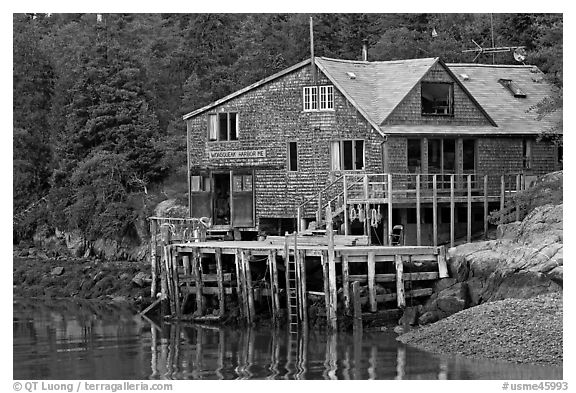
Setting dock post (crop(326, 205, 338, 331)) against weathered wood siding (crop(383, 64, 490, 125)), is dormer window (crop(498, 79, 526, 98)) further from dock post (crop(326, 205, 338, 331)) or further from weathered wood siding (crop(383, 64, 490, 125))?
dock post (crop(326, 205, 338, 331))

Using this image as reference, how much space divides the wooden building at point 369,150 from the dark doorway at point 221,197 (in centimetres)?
5

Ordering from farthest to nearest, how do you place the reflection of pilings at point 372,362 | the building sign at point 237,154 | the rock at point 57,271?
1. the rock at point 57,271
2. the building sign at point 237,154
3. the reflection of pilings at point 372,362

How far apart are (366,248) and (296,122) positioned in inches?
335

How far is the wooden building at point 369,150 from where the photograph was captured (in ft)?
156

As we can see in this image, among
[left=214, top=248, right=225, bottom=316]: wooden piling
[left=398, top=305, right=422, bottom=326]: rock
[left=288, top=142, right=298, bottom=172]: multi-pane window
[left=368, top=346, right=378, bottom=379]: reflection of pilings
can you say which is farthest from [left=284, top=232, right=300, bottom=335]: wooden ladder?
[left=288, top=142, right=298, bottom=172]: multi-pane window

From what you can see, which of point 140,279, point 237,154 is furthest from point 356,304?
point 140,279

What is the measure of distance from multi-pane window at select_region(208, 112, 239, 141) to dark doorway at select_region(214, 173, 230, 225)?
A: 59.4 inches

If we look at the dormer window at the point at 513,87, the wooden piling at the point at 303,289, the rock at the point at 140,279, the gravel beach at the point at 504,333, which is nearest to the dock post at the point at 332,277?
the wooden piling at the point at 303,289

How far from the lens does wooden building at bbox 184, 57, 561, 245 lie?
156 feet

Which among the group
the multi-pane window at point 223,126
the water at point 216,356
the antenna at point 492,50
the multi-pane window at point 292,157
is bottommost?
the water at point 216,356

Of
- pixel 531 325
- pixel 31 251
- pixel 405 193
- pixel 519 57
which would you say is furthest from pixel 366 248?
pixel 31 251

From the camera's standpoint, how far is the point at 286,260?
43.0 m

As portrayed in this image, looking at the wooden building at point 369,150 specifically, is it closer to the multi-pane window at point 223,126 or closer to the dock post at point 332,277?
the multi-pane window at point 223,126

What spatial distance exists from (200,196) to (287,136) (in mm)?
4949
